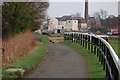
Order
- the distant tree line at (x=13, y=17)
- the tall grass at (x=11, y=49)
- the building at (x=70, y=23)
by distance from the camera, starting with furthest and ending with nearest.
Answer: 1. the building at (x=70, y=23)
2. the distant tree line at (x=13, y=17)
3. the tall grass at (x=11, y=49)

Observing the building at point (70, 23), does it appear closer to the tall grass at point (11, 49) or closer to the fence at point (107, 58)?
the tall grass at point (11, 49)

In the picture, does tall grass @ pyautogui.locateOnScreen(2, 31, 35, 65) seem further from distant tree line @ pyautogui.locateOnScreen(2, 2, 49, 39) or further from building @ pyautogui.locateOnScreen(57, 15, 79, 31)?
building @ pyautogui.locateOnScreen(57, 15, 79, 31)

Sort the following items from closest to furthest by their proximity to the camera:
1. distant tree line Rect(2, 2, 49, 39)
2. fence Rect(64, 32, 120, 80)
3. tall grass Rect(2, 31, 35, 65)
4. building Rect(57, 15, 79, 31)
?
fence Rect(64, 32, 120, 80) → tall grass Rect(2, 31, 35, 65) → distant tree line Rect(2, 2, 49, 39) → building Rect(57, 15, 79, 31)

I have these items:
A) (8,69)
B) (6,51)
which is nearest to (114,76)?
(8,69)

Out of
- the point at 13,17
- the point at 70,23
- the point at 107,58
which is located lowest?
the point at 107,58

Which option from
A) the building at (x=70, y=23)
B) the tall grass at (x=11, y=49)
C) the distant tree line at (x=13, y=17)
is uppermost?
the building at (x=70, y=23)

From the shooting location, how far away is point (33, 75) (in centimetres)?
1080

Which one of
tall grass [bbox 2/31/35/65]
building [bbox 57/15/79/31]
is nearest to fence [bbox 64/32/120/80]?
Answer: tall grass [bbox 2/31/35/65]

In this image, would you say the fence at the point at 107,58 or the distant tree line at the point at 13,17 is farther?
the distant tree line at the point at 13,17

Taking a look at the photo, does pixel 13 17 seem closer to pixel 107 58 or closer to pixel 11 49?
pixel 11 49

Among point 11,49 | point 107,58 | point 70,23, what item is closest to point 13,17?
point 11,49

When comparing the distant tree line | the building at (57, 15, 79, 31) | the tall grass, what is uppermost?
the building at (57, 15, 79, 31)

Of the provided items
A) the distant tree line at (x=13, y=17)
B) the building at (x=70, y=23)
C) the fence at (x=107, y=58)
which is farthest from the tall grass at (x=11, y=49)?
the building at (x=70, y=23)

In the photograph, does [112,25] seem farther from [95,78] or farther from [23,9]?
[95,78]
